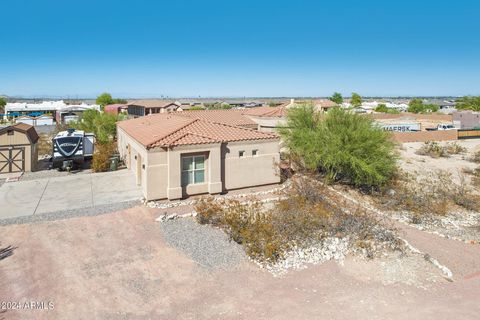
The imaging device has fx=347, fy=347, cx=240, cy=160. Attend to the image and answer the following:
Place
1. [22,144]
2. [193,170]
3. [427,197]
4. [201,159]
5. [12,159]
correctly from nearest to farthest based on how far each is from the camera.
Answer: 1. [193,170]
2. [201,159]
3. [427,197]
4. [12,159]
5. [22,144]

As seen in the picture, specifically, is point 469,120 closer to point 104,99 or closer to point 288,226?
point 288,226

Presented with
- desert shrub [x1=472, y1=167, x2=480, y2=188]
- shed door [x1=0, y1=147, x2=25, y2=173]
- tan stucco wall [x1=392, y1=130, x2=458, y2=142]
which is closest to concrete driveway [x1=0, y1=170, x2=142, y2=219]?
shed door [x1=0, y1=147, x2=25, y2=173]

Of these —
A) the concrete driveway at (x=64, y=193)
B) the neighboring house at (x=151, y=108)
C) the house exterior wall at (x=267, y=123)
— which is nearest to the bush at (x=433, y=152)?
the house exterior wall at (x=267, y=123)

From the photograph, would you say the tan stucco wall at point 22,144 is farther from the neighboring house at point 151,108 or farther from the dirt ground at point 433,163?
the neighboring house at point 151,108

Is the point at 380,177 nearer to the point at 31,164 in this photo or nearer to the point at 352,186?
the point at 352,186

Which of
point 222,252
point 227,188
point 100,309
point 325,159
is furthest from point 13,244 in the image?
point 325,159

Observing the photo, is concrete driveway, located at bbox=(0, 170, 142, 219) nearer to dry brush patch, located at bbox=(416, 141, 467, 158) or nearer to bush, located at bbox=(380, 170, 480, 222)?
bush, located at bbox=(380, 170, 480, 222)

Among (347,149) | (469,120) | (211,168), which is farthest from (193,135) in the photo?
(469,120)
